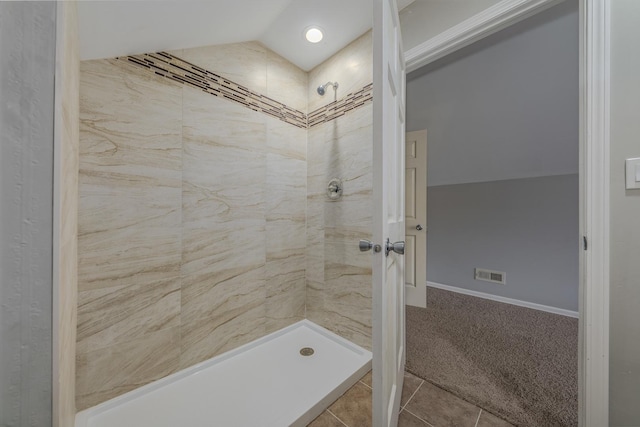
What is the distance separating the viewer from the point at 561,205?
7.64ft

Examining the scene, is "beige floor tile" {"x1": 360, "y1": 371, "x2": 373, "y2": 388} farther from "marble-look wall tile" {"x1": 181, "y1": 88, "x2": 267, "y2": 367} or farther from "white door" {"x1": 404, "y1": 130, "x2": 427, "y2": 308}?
"white door" {"x1": 404, "y1": 130, "x2": 427, "y2": 308}

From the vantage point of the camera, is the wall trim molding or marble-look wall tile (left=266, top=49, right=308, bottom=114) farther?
marble-look wall tile (left=266, top=49, right=308, bottom=114)

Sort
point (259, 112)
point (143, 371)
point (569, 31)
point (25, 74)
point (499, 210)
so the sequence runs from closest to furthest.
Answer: point (25, 74)
point (143, 371)
point (569, 31)
point (259, 112)
point (499, 210)

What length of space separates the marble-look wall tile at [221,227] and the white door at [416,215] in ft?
4.44

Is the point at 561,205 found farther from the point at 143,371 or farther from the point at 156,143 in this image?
the point at 143,371

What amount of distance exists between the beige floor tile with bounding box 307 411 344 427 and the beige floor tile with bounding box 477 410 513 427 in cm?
65

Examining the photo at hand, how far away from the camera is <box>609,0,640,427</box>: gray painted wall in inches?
31.1

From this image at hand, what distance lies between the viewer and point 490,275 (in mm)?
2697

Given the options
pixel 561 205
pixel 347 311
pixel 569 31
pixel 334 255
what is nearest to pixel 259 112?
pixel 334 255

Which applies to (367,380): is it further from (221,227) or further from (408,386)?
(221,227)

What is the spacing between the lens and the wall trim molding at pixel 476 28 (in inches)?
41.1

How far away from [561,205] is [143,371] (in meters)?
3.61

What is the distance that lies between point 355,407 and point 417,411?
305 mm

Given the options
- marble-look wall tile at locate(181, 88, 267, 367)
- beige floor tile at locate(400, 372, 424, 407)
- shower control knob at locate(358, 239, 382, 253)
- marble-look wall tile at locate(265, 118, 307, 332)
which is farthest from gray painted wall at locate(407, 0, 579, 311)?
beige floor tile at locate(400, 372, 424, 407)
